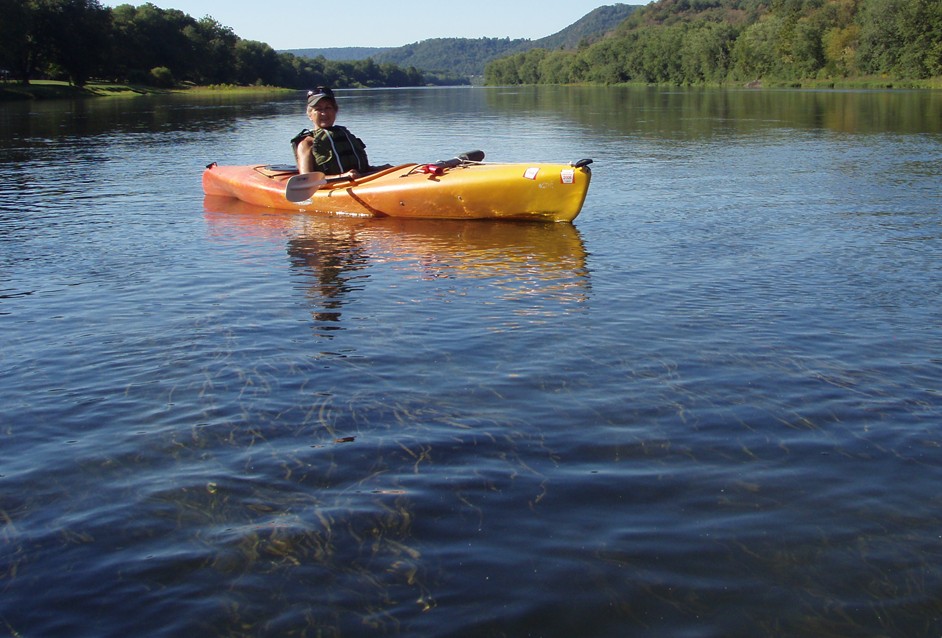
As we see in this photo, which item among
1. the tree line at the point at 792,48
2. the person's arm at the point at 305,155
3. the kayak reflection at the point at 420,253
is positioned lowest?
the kayak reflection at the point at 420,253

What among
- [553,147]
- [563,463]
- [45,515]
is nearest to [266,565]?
[45,515]

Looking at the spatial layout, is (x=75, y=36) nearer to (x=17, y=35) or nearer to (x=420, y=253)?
(x=17, y=35)

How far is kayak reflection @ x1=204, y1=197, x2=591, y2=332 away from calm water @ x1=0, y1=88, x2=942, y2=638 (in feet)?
0.29

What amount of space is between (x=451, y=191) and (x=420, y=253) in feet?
6.35

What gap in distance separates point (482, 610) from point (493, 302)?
17.4 ft

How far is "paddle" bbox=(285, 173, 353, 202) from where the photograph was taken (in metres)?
13.7

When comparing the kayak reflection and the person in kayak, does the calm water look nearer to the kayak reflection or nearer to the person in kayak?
the kayak reflection

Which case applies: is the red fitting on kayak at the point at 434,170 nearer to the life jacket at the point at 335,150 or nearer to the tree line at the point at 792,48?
the life jacket at the point at 335,150

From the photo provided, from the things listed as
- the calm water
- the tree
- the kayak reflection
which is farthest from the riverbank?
the calm water

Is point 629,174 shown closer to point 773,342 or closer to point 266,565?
point 773,342

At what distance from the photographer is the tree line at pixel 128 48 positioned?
7550 cm

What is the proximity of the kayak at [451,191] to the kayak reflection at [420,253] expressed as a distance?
184mm

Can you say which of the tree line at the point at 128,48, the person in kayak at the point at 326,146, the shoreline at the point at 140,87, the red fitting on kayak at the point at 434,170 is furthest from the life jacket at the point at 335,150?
the tree line at the point at 128,48

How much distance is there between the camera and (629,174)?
19.1 m
